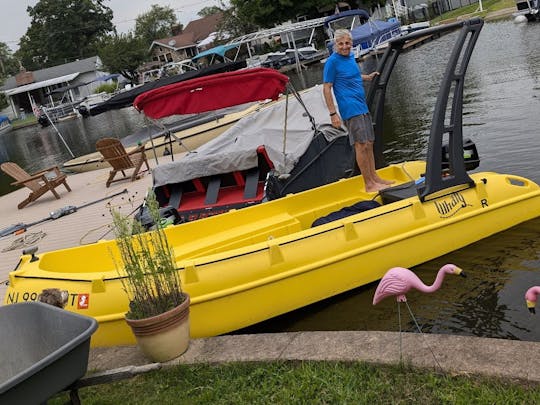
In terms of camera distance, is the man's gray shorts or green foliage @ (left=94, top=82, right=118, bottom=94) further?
green foliage @ (left=94, top=82, right=118, bottom=94)

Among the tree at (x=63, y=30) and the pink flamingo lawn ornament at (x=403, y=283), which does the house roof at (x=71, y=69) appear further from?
the pink flamingo lawn ornament at (x=403, y=283)

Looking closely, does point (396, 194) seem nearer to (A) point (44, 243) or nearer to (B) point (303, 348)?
(B) point (303, 348)

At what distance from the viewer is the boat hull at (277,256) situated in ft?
18.2

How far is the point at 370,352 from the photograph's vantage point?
426 centimetres

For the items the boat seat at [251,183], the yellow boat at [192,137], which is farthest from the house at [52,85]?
the boat seat at [251,183]

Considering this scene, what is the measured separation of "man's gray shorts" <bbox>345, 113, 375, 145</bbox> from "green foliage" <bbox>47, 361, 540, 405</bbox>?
3.75 metres

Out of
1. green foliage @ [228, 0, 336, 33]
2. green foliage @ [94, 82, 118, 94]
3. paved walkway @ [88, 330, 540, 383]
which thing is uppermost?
green foliage @ [228, 0, 336, 33]

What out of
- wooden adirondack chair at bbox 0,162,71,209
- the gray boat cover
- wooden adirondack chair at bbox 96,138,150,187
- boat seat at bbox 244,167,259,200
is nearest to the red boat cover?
the gray boat cover

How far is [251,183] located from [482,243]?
10.7ft

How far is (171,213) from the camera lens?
7.97 metres

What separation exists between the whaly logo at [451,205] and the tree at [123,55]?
73740mm

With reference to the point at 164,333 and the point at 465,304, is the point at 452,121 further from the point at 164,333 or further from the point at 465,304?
the point at 164,333

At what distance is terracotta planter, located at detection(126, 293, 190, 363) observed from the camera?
4.55 meters

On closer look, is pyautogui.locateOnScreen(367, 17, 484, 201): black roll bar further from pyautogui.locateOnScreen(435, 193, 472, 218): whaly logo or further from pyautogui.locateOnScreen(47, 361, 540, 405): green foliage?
pyautogui.locateOnScreen(47, 361, 540, 405): green foliage
